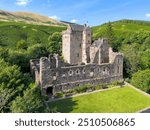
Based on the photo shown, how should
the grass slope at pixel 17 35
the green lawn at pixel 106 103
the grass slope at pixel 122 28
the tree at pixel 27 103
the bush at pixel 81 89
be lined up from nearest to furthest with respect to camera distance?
1. the tree at pixel 27 103
2. the green lawn at pixel 106 103
3. the bush at pixel 81 89
4. the grass slope at pixel 17 35
5. the grass slope at pixel 122 28

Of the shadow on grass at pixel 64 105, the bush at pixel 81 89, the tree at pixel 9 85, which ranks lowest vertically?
the shadow on grass at pixel 64 105

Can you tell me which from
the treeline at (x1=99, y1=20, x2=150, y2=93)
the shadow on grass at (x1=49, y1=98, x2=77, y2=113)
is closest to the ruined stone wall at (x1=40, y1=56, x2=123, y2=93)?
the shadow on grass at (x1=49, y1=98, x2=77, y2=113)

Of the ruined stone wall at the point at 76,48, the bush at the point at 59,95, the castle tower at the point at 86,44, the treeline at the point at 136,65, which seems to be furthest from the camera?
the castle tower at the point at 86,44

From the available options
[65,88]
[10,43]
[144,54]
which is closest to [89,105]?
[65,88]

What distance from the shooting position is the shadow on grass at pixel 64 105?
3714 cm

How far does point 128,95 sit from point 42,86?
44.5ft

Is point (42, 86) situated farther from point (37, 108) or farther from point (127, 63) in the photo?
point (127, 63)

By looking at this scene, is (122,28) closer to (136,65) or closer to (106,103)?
(136,65)

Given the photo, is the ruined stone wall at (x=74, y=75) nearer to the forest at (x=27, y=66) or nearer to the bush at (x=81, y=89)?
the bush at (x=81, y=89)

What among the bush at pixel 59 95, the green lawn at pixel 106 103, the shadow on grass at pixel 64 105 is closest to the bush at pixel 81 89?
the green lawn at pixel 106 103

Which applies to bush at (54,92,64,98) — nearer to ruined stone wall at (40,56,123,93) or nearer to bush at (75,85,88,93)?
ruined stone wall at (40,56,123,93)

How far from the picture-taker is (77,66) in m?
44.8

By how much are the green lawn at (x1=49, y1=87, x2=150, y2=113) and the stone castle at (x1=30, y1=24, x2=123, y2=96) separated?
133 inches

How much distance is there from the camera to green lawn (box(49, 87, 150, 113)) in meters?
38.0
